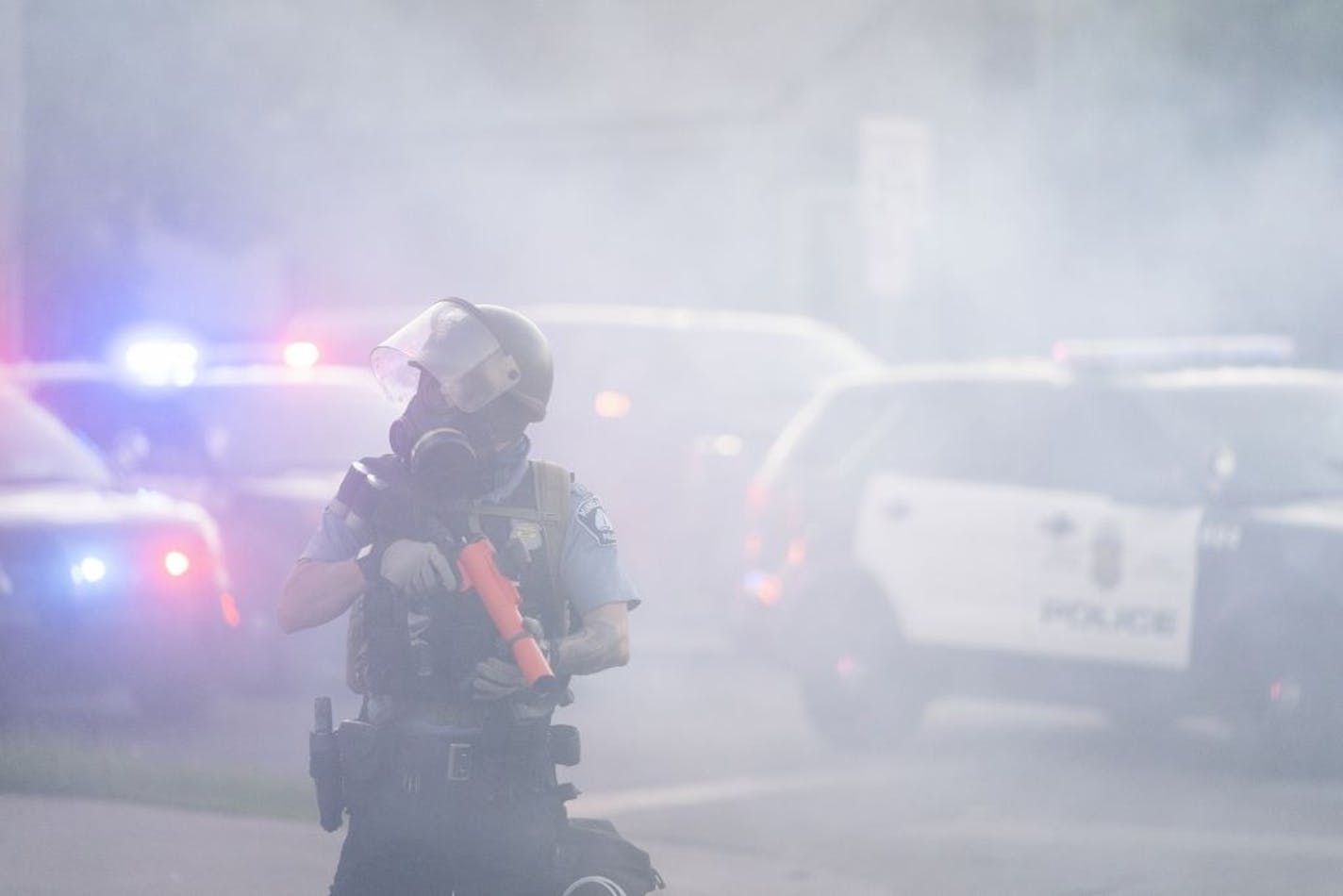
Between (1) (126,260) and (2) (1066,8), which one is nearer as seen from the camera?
(2) (1066,8)

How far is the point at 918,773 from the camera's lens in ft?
29.0

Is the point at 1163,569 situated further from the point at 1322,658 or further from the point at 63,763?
the point at 63,763

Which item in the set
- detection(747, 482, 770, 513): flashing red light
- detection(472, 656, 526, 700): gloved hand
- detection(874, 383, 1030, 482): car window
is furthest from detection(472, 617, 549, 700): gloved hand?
detection(747, 482, 770, 513): flashing red light

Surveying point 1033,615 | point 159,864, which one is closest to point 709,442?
point 1033,615

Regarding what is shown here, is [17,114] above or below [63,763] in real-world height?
above

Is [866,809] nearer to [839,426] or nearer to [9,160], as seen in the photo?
[839,426]

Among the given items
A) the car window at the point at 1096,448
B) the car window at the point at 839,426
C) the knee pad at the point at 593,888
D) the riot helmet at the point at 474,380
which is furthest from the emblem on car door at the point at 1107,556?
the knee pad at the point at 593,888

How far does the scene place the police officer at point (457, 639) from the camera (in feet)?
13.1

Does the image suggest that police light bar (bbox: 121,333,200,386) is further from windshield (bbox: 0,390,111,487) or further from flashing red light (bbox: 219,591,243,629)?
flashing red light (bbox: 219,591,243,629)

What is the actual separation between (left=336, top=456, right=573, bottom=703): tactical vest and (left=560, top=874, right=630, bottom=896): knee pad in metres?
0.37

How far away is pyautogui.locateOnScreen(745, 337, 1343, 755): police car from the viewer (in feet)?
28.2

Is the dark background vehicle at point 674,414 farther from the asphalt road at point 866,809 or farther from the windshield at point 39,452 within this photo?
the windshield at point 39,452

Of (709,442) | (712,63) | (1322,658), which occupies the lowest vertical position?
(1322,658)

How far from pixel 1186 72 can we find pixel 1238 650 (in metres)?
7.94
